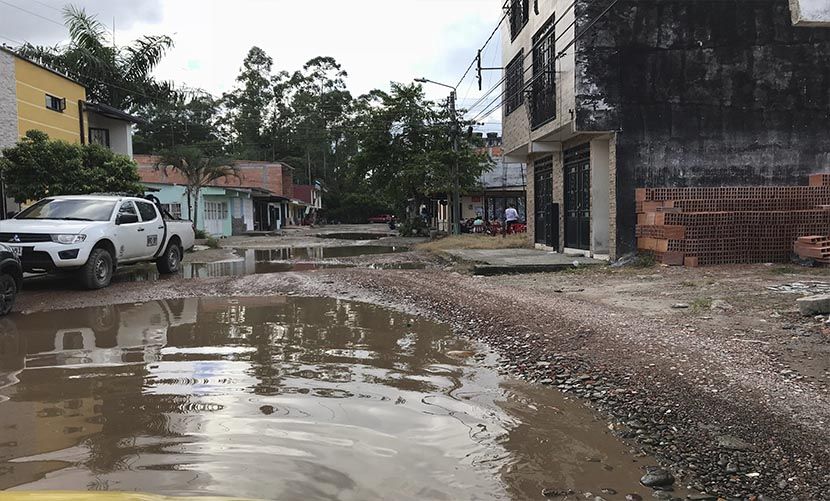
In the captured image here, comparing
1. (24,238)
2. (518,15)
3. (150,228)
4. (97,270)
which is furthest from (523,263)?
(518,15)

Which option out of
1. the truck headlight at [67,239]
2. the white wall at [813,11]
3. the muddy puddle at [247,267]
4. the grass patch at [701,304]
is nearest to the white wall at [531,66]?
the muddy puddle at [247,267]

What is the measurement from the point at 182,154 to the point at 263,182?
1965 centimetres

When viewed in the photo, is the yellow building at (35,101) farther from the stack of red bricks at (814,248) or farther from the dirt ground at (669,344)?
the stack of red bricks at (814,248)

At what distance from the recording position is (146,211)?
13.0 m

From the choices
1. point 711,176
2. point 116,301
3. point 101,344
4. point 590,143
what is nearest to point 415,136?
point 590,143

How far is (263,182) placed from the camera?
169 feet

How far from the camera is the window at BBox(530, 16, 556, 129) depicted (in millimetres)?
16469

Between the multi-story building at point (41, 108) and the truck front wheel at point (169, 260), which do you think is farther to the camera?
the multi-story building at point (41, 108)

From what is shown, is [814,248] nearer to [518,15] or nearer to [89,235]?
[518,15]

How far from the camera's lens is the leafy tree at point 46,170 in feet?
49.3

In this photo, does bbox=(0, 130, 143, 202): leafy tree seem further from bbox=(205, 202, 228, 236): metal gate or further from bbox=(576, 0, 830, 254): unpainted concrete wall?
bbox=(205, 202, 228, 236): metal gate

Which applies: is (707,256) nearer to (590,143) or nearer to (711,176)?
(711,176)

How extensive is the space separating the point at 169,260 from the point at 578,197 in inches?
428

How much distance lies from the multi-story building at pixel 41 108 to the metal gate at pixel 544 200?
52.4 feet
